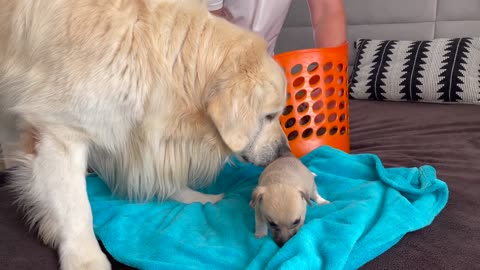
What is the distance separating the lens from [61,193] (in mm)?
1133

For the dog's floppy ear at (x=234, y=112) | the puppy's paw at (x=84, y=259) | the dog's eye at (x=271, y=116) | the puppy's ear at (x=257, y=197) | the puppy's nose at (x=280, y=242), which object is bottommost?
the puppy's nose at (x=280, y=242)

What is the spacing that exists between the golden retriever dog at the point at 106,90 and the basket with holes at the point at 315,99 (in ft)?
1.24

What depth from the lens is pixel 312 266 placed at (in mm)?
978

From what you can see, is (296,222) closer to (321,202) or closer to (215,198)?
(321,202)

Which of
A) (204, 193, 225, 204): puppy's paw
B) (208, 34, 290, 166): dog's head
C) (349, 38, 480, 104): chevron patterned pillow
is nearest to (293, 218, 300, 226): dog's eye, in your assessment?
(208, 34, 290, 166): dog's head

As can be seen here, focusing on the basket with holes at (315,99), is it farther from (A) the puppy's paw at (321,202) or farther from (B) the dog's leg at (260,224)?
(B) the dog's leg at (260,224)

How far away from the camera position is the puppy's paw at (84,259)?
1067mm

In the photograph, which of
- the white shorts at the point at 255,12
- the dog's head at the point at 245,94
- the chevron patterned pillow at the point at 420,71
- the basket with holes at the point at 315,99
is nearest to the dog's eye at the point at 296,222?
the dog's head at the point at 245,94

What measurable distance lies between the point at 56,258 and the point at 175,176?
41 centimetres

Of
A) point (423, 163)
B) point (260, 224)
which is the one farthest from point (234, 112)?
point (423, 163)

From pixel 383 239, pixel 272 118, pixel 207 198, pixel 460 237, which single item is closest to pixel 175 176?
pixel 207 198

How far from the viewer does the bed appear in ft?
3.55

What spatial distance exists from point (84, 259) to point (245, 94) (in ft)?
A: 1.73

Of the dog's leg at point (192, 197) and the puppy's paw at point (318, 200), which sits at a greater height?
the puppy's paw at point (318, 200)
